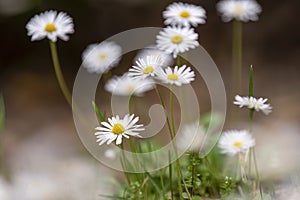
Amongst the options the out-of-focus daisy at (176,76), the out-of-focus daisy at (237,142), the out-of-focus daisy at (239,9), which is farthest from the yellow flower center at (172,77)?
the out-of-focus daisy at (239,9)

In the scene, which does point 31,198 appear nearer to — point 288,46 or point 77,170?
point 77,170

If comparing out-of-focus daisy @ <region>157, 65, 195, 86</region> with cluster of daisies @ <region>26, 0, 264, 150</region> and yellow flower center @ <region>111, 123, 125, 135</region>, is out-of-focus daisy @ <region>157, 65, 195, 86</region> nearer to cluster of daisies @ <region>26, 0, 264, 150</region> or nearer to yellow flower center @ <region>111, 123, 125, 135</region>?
cluster of daisies @ <region>26, 0, 264, 150</region>

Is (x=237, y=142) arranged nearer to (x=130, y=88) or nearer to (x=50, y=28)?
(x=130, y=88)

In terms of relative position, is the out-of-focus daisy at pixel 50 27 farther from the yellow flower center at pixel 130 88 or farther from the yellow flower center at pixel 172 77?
the yellow flower center at pixel 172 77

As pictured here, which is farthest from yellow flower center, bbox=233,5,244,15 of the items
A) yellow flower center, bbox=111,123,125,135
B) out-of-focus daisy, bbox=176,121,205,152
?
yellow flower center, bbox=111,123,125,135

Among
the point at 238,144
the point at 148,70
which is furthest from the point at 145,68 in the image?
the point at 238,144

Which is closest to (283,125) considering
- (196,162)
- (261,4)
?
(261,4)
